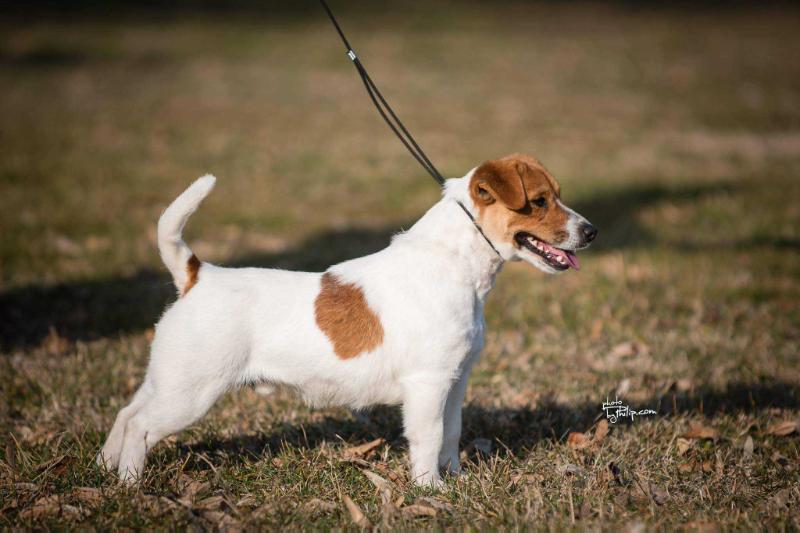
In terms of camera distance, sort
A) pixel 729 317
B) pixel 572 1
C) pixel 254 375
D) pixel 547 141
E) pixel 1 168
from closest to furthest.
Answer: pixel 254 375 → pixel 729 317 → pixel 1 168 → pixel 547 141 → pixel 572 1

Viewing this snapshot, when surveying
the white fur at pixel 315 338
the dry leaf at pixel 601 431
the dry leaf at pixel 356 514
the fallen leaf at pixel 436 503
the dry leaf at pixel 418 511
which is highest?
the white fur at pixel 315 338

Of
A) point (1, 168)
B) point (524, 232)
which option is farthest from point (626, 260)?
point (1, 168)

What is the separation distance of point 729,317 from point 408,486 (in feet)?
14.8

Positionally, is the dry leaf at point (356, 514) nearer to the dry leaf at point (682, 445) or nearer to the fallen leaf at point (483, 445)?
the fallen leaf at point (483, 445)

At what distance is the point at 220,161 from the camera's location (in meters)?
13.4

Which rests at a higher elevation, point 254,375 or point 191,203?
point 191,203

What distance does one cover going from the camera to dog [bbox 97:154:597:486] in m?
3.57

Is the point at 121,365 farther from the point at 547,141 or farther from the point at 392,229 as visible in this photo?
the point at 547,141

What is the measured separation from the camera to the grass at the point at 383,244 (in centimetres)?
376

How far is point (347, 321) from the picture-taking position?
12.1 ft

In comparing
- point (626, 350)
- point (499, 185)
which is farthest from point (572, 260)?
point (626, 350)

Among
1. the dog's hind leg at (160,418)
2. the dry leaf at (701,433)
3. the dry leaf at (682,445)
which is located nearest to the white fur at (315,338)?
the dog's hind leg at (160,418)

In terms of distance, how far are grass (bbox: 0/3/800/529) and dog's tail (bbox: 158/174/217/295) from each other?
1.11 meters

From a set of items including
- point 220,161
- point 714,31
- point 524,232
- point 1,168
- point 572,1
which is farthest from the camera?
point 572,1
